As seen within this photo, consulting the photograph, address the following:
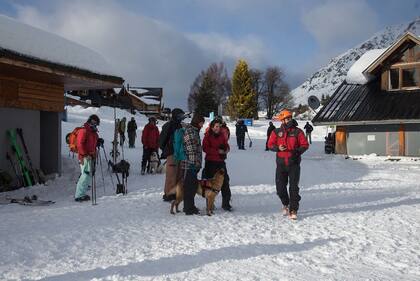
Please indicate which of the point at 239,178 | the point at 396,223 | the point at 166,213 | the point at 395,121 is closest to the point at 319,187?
the point at 239,178

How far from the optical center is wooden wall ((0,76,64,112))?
10352mm

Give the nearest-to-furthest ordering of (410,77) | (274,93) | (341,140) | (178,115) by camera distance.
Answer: (178,115), (341,140), (410,77), (274,93)

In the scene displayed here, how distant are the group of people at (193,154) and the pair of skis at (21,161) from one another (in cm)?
439

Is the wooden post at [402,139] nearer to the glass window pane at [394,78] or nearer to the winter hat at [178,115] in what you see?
the glass window pane at [394,78]

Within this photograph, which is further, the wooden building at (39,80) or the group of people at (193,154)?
the wooden building at (39,80)

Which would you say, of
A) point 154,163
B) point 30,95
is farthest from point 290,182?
point 30,95

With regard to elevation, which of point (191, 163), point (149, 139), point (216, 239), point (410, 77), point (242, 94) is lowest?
point (216, 239)

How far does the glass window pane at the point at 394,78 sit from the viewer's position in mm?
21969

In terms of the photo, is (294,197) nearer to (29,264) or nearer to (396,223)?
(396,223)

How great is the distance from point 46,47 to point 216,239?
21.7 ft

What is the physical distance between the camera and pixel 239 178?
12.6m

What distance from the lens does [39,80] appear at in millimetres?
11539

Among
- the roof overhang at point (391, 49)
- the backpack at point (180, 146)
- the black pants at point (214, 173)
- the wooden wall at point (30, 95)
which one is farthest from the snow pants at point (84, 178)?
the roof overhang at point (391, 49)

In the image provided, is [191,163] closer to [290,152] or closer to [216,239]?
[290,152]
